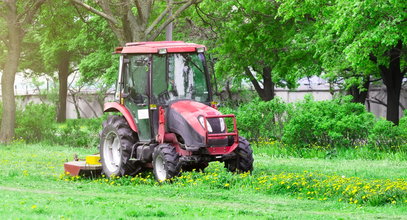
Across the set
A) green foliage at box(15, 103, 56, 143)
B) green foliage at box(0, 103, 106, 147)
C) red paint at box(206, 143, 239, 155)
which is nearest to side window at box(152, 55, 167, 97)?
red paint at box(206, 143, 239, 155)

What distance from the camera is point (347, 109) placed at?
2197 centimetres

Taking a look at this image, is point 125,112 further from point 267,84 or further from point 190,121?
point 267,84

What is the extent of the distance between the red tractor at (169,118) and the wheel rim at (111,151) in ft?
0.35

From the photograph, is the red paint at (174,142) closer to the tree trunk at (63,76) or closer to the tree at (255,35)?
the tree at (255,35)

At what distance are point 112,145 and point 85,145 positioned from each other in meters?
12.2

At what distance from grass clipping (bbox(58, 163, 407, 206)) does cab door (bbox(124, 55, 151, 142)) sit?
44.2 inches

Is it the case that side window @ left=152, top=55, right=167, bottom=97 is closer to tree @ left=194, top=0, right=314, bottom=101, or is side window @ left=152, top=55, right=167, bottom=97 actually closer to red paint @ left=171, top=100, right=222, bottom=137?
red paint @ left=171, top=100, right=222, bottom=137

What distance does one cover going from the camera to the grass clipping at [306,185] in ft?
39.8

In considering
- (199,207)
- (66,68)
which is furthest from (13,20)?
(66,68)

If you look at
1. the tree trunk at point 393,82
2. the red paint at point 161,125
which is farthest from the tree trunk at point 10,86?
the red paint at point 161,125

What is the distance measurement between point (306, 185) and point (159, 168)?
319 cm

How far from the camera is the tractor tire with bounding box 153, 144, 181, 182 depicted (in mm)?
14352

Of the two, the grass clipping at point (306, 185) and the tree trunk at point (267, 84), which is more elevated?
the tree trunk at point (267, 84)

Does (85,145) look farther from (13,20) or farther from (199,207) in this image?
(199,207)
